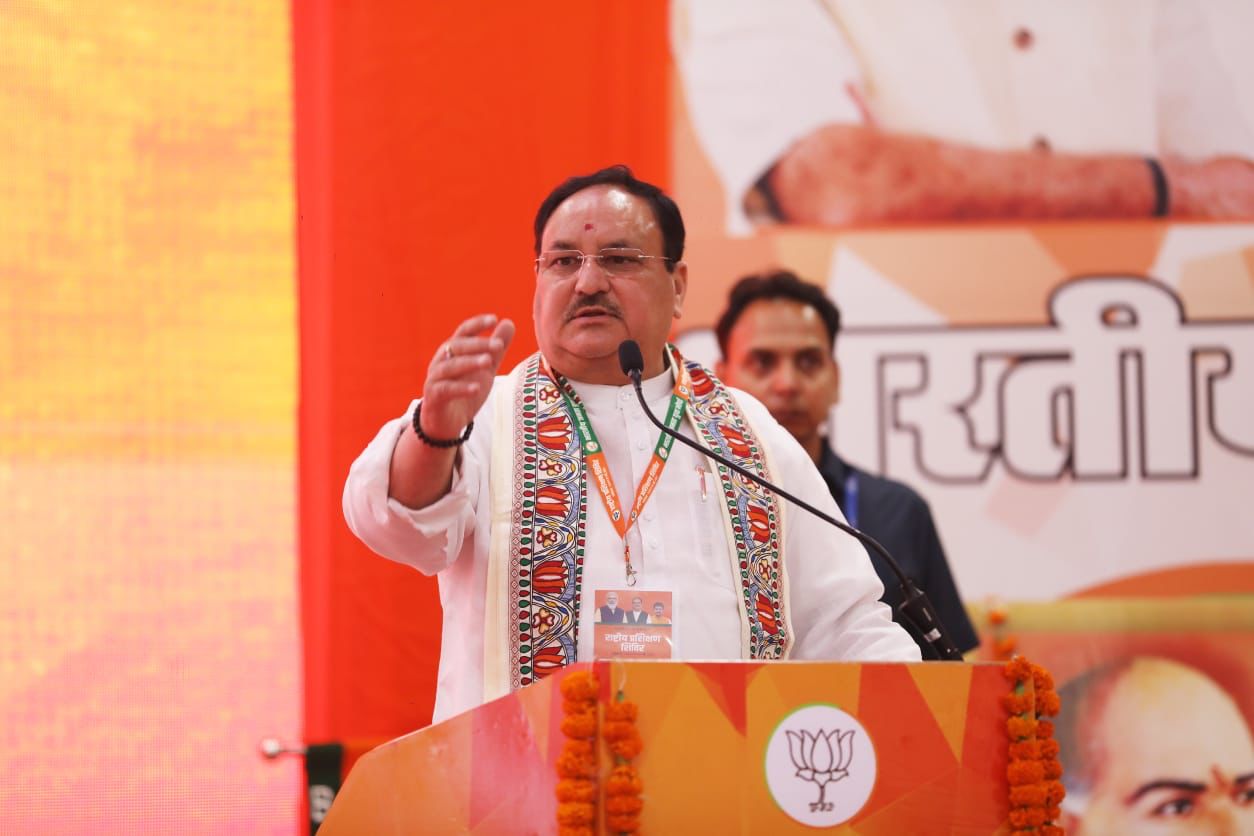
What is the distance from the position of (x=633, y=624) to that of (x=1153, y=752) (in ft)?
8.93

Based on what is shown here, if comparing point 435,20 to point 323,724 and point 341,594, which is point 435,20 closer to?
point 341,594

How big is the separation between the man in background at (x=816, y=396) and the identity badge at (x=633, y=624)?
1296 mm

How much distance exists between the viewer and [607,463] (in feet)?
8.36

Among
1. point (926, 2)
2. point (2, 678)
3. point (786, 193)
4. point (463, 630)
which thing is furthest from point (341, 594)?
point (926, 2)

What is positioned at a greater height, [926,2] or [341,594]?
[926,2]

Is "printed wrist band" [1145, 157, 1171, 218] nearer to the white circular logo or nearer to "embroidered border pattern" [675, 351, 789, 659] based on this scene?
"embroidered border pattern" [675, 351, 789, 659]

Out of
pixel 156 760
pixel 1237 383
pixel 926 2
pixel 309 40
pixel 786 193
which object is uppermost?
pixel 926 2

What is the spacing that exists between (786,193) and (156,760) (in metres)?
2.46

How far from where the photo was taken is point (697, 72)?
14.8 feet

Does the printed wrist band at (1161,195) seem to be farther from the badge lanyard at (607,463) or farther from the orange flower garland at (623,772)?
the orange flower garland at (623,772)

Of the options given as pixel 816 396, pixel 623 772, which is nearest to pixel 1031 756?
pixel 623 772

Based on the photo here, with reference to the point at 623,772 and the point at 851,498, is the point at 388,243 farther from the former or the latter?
the point at 623,772

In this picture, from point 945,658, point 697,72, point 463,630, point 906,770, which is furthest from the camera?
point 697,72

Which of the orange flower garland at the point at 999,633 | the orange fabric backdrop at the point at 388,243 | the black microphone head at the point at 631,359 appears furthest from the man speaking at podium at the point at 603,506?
the orange flower garland at the point at 999,633
